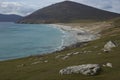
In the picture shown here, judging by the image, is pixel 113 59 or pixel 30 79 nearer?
pixel 30 79

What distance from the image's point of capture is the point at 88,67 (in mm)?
40281

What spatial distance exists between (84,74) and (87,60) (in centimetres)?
1179

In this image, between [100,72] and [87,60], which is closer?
[100,72]

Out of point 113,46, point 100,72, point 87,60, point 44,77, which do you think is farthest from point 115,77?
point 113,46

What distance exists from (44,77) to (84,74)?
18.6 ft

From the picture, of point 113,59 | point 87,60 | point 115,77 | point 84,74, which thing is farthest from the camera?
point 87,60

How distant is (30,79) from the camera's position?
4234 centimetres

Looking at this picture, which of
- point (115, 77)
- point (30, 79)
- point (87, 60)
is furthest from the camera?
point (87, 60)

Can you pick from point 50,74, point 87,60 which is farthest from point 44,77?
point 87,60

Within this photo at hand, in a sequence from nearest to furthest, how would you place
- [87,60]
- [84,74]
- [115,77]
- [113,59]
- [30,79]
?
[115,77]
[84,74]
[30,79]
[113,59]
[87,60]

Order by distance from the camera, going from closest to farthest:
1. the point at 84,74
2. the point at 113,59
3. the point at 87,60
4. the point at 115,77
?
1. the point at 115,77
2. the point at 84,74
3. the point at 113,59
4. the point at 87,60

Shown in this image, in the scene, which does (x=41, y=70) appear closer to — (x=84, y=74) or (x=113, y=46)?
(x=84, y=74)

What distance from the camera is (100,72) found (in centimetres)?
4038

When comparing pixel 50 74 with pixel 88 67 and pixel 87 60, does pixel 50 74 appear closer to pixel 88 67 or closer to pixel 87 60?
pixel 88 67
